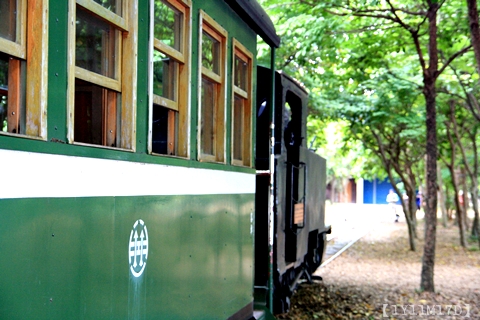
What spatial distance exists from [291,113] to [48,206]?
23.5 feet

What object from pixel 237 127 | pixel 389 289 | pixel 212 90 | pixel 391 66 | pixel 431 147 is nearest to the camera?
pixel 212 90

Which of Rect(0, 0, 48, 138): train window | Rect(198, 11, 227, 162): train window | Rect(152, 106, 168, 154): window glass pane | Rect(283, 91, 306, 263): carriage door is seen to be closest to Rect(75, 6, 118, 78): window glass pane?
Rect(0, 0, 48, 138): train window

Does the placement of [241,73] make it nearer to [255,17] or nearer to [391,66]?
[255,17]

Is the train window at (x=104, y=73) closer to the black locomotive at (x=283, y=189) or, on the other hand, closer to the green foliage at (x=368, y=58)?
the black locomotive at (x=283, y=189)

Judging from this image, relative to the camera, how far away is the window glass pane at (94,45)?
2932 millimetres

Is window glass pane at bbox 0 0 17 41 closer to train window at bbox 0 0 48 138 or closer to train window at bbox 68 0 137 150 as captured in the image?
train window at bbox 0 0 48 138

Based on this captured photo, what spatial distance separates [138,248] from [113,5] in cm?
116

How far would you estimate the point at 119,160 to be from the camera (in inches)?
120

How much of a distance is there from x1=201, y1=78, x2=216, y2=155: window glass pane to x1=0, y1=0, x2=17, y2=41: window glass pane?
2.10m

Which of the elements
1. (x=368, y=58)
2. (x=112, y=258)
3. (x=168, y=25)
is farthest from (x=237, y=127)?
(x=368, y=58)

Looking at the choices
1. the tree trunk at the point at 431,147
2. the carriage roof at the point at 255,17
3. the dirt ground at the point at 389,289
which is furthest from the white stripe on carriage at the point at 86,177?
the tree trunk at the point at 431,147

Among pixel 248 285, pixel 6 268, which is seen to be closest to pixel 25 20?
pixel 6 268

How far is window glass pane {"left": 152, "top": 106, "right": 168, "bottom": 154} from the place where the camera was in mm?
3900

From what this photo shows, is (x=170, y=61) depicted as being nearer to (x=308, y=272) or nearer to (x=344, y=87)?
(x=308, y=272)
